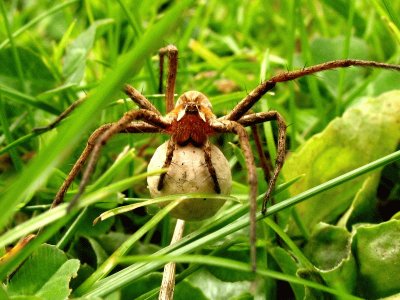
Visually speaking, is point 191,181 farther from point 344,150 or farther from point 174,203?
point 344,150

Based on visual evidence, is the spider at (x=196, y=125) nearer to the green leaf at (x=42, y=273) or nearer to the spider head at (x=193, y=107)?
the spider head at (x=193, y=107)

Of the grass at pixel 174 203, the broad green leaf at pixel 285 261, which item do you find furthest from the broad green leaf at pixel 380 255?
the broad green leaf at pixel 285 261

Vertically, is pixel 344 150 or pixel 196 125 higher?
pixel 196 125

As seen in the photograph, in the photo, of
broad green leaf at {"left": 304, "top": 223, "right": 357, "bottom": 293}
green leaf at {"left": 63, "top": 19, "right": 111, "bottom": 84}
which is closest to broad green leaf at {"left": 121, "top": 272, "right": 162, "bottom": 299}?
broad green leaf at {"left": 304, "top": 223, "right": 357, "bottom": 293}

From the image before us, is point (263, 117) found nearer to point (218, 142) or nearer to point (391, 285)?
point (218, 142)

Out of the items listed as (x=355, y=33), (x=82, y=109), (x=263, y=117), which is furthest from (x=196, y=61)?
(x=82, y=109)

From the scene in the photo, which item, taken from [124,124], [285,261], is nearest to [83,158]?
[124,124]
